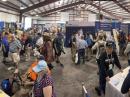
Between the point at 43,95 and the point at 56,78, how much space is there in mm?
5343

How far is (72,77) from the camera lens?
8.88 metres

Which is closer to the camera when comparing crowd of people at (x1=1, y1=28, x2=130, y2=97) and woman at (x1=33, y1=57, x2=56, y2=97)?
woman at (x1=33, y1=57, x2=56, y2=97)

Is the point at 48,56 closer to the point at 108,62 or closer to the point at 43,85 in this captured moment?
the point at 108,62

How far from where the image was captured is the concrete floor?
23.4ft

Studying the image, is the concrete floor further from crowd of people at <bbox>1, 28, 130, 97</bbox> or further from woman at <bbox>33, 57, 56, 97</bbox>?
woman at <bbox>33, 57, 56, 97</bbox>

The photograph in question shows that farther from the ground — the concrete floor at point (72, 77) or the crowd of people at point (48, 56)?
the crowd of people at point (48, 56)

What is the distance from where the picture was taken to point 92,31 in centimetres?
1730

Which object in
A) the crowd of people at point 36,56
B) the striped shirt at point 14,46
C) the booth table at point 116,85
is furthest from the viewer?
the striped shirt at point 14,46

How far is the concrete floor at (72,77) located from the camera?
7133 millimetres

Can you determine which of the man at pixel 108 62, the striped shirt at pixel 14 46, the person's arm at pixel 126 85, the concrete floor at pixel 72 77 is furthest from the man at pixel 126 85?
the striped shirt at pixel 14 46

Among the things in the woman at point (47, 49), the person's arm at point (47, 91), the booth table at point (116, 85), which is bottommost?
the booth table at point (116, 85)

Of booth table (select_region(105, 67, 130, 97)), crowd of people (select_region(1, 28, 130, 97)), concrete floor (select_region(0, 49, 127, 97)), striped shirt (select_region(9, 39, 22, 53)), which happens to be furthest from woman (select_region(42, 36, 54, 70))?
booth table (select_region(105, 67, 130, 97))

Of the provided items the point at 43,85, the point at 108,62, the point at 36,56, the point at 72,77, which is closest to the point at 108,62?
the point at 108,62

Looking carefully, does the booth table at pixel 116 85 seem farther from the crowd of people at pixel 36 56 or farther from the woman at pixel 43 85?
the woman at pixel 43 85
